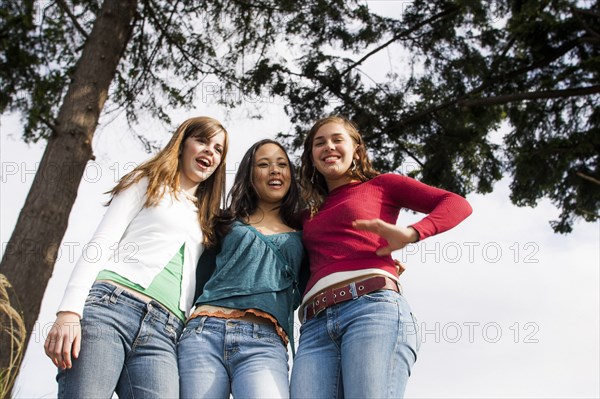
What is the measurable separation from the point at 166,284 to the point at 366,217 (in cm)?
81

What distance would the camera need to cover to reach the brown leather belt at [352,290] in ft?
7.69

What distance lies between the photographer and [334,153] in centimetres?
275

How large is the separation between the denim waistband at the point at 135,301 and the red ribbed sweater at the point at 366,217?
569 millimetres

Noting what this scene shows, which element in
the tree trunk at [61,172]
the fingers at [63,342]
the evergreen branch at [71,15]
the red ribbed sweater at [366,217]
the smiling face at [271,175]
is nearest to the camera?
the fingers at [63,342]

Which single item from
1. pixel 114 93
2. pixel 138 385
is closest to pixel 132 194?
pixel 138 385

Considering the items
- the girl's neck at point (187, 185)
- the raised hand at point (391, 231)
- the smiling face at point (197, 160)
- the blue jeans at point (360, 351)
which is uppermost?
the smiling face at point (197, 160)

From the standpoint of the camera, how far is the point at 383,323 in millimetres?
2227

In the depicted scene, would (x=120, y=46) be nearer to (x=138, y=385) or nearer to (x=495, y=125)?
(x=495, y=125)

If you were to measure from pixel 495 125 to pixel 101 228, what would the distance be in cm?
503

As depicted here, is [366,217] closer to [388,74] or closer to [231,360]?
[231,360]

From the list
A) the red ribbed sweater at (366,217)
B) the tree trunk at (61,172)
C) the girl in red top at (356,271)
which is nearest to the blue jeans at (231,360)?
the girl in red top at (356,271)

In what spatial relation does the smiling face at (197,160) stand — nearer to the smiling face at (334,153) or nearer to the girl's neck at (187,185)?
the girl's neck at (187,185)

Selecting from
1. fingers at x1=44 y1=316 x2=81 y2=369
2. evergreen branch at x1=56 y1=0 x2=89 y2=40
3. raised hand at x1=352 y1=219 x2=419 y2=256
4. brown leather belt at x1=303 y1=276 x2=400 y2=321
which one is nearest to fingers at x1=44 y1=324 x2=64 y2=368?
fingers at x1=44 y1=316 x2=81 y2=369

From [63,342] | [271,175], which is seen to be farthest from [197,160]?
[63,342]
